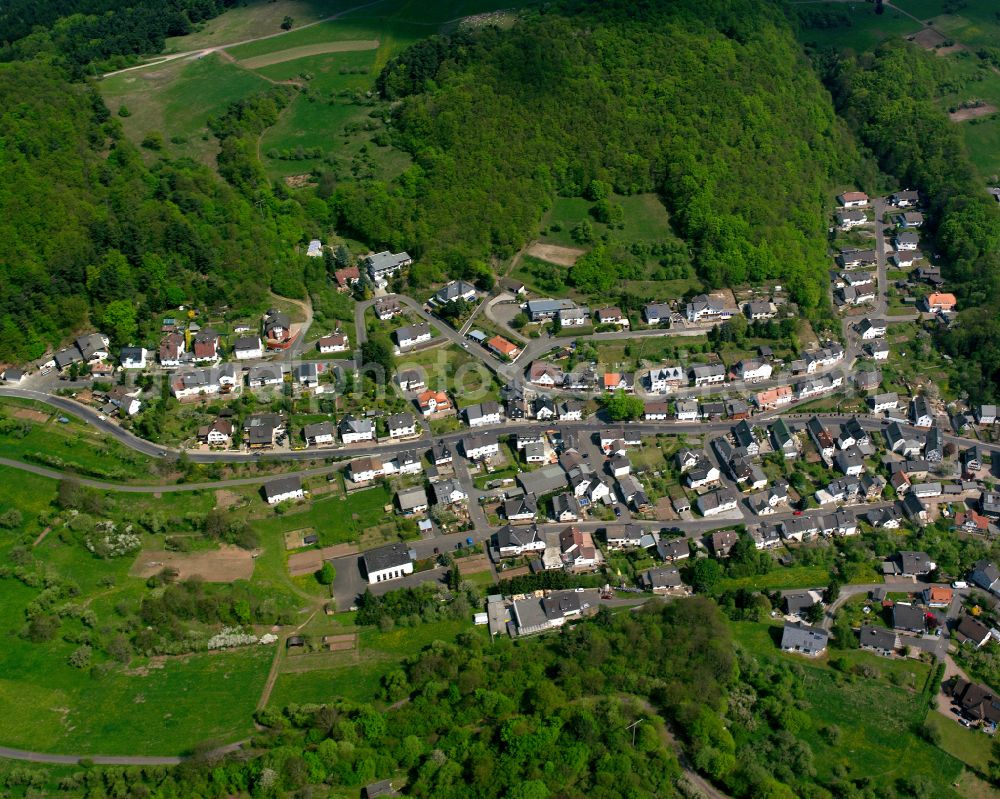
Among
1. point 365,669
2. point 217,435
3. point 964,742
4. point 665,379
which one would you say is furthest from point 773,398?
point 217,435

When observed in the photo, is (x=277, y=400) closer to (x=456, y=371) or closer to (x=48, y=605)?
(x=456, y=371)

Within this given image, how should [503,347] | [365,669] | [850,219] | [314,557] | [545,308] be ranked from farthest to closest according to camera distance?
[850,219]
[545,308]
[503,347]
[314,557]
[365,669]

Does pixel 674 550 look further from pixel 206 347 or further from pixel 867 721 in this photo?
pixel 206 347

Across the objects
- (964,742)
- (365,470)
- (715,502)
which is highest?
(365,470)

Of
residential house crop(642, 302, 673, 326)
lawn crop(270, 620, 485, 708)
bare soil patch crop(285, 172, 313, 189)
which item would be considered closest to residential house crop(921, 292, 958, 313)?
residential house crop(642, 302, 673, 326)

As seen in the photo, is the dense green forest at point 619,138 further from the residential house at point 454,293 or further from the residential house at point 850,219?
the residential house at point 454,293

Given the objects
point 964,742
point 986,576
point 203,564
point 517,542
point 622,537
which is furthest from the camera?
point 622,537

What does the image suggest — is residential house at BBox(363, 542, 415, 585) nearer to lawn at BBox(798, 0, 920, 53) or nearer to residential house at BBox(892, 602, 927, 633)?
residential house at BBox(892, 602, 927, 633)

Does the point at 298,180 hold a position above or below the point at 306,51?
below
